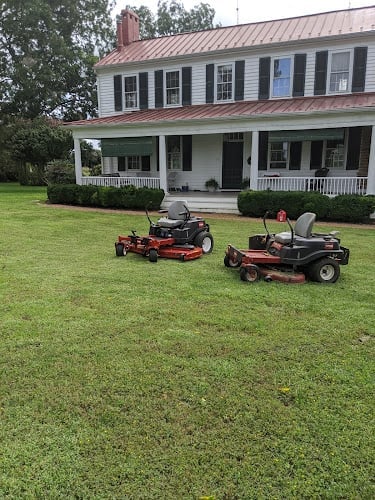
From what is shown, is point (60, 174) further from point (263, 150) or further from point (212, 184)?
point (263, 150)

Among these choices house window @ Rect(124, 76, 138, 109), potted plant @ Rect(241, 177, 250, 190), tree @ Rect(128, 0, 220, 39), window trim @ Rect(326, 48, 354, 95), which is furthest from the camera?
tree @ Rect(128, 0, 220, 39)

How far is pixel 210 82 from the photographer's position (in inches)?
709

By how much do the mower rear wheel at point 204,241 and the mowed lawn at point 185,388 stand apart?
1815mm

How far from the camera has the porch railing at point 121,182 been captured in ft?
55.8

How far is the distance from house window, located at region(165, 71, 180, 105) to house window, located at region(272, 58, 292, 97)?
4.42 m

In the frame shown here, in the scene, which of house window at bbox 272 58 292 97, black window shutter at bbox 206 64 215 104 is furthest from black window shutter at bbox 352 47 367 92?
black window shutter at bbox 206 64 215 104

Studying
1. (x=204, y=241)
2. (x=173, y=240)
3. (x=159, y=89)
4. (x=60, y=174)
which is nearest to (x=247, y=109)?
(x=159, y=89)

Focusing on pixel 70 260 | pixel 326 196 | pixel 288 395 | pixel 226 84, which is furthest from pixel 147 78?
pixel 288 395

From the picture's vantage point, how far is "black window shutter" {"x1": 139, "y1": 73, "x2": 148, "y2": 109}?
1922 centimetres

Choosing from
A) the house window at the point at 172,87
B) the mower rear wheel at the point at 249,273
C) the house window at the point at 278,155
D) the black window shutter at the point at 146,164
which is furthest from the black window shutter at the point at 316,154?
the mower rear wheel at the point at 249,273

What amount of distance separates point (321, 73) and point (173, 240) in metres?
12.5

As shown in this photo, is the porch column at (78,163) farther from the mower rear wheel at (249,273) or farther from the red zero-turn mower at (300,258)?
the mower rear wheel at (249,273)

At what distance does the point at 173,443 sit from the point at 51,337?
6.32 feet

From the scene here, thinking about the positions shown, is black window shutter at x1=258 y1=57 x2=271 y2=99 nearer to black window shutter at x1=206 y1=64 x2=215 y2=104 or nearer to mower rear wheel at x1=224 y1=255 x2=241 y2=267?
black window shutter at x1=206 y1=64 x2=215 y2=104
